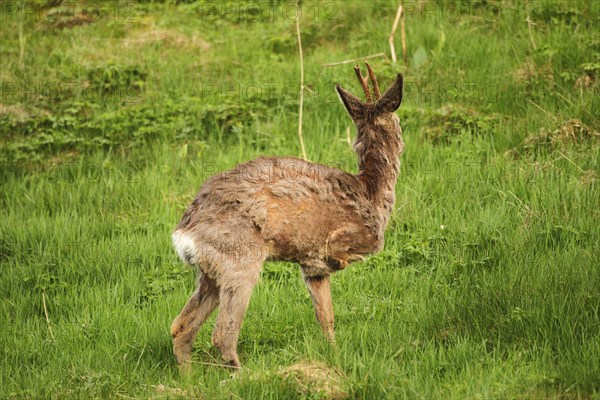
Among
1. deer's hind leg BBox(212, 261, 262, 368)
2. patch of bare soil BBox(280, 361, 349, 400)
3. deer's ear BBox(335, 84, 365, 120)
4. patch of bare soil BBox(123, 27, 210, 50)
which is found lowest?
patch of bare soil BBox(280, 361, 349, 400)

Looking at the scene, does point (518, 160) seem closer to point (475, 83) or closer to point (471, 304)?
point (475, 83)

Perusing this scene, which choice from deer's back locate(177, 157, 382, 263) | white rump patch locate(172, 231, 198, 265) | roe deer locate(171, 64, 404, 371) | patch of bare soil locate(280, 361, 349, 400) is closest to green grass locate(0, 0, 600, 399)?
patch of bare soil locate(280, 361, 349, 400)

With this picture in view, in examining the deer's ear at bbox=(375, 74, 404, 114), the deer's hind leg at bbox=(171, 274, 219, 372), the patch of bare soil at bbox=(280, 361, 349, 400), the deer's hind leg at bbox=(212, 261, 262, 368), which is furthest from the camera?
the deer's ear at bbox=(375, 74, 404, 114)

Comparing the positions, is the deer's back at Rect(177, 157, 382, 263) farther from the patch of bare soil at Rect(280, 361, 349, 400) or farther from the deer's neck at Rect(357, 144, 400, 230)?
the patch of bare soil at Rect(280, 361, 349, 400)

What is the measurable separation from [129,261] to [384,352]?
323cm

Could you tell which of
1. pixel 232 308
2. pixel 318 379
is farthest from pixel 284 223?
pixel 318 379

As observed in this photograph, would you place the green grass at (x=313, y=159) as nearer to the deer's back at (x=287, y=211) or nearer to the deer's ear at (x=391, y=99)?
the deer's back at (x=287, y=211)

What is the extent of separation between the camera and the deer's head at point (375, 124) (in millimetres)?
7672

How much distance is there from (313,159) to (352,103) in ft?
10.0

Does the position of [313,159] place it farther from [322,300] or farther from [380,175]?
[322,300]

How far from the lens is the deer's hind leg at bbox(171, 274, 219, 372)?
24.0 feet

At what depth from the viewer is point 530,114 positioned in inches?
419

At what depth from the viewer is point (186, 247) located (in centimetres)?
696

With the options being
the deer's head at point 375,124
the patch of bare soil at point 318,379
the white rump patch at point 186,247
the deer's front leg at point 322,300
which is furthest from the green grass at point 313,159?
the deer's head at point 375,124
